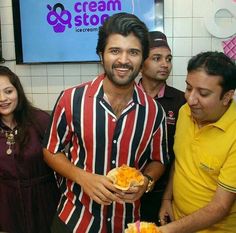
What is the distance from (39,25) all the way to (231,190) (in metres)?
2.13

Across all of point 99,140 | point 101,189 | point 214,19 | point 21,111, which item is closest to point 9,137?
point 21,111

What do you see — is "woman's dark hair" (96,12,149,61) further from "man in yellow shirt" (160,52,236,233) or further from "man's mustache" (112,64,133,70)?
"man in yellow shirt" (160,52,236,233)

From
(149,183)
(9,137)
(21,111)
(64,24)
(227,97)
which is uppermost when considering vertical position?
(64,24)

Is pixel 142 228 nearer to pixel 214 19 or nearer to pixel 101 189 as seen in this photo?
pixel 101 189

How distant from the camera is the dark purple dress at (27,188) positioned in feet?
5.52

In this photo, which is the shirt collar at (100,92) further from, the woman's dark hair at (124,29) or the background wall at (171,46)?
the background wall at (171,46)

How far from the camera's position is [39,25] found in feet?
9.18

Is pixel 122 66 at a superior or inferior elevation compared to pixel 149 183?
superior

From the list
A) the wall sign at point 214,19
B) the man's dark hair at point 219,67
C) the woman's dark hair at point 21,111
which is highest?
the wall sign at point 214,19

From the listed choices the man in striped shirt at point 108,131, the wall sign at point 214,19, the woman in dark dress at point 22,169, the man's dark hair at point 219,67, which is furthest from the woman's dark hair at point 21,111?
the wall sign at point 214,19

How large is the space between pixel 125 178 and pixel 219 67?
56 centimetres

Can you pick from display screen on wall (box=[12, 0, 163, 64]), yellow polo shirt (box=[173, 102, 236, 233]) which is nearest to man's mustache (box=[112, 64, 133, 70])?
yellow polo shirt (box=[173, 102, 236, 233])

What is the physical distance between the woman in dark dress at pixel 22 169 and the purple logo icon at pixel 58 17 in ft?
3.51

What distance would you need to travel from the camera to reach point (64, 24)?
2746mm
